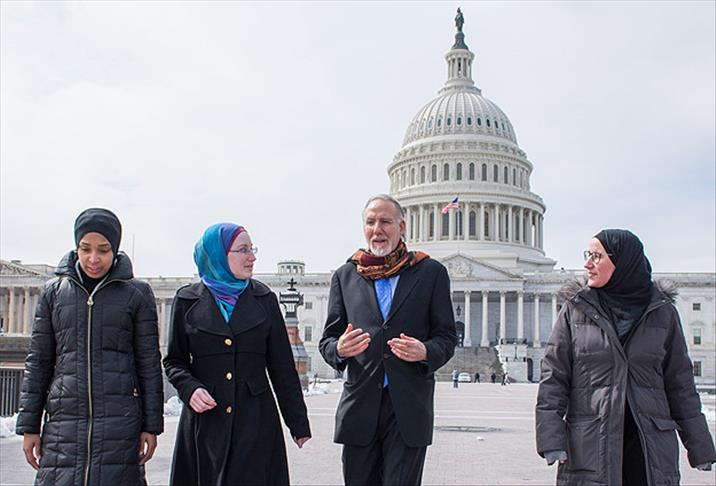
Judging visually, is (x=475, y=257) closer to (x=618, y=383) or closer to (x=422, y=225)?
(x=422, y=225)

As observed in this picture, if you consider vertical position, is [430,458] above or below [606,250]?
below

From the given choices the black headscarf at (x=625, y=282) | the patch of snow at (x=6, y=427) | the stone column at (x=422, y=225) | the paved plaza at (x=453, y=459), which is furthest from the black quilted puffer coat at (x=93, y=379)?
the stone column at (x=422, y=225)

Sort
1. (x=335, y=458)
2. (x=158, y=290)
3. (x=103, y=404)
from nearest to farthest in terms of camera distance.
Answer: (x=103, y=404) → (x=335, y=458) → (x=158, y=290)

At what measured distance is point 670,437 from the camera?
7043mm

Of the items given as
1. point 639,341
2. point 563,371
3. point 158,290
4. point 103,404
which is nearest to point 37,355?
point 103,404

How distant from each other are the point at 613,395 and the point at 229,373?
2.84 metres

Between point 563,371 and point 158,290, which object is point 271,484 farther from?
point 158,290

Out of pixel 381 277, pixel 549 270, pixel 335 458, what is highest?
pixel 549 270

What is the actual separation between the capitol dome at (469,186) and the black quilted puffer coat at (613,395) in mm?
88172

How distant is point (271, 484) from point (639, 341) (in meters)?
2.96

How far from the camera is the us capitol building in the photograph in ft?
294

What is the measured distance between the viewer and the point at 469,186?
337 ft

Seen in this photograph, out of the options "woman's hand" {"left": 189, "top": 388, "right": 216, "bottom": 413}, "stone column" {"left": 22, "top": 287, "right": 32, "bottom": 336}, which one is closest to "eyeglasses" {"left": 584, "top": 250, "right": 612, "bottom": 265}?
"woman's hand" {"left": 189, "top": 388, "right": 216, "bottom": 413}

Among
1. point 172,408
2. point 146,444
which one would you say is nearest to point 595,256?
point 146,444
